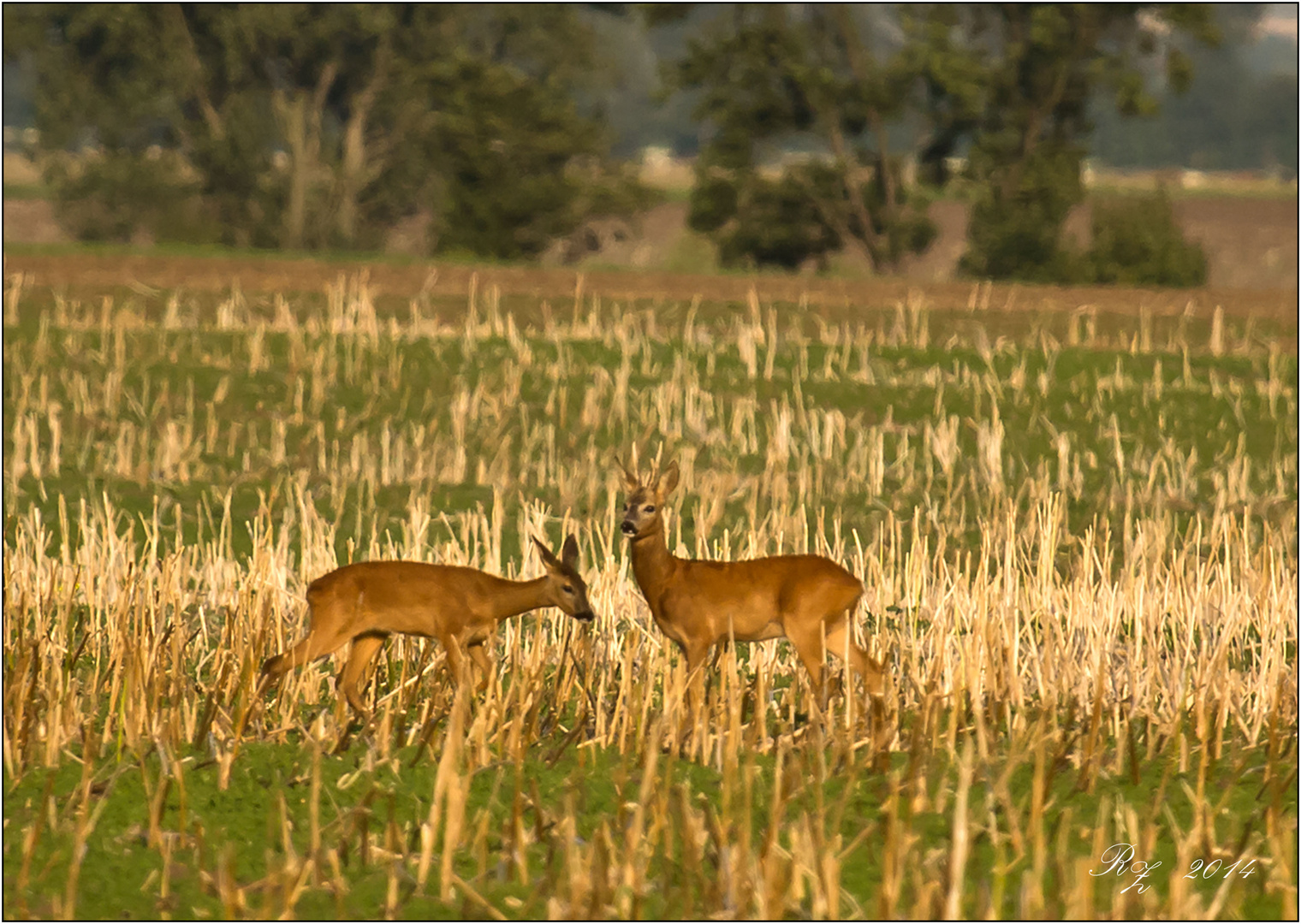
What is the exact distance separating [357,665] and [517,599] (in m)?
0.89

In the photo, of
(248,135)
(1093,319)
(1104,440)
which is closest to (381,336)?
(1104,440)

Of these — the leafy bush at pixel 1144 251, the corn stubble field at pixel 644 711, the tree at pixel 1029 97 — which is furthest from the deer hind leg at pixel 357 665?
the tree at pixel 1029 97

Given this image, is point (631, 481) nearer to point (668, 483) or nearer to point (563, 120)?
point (668, 483)

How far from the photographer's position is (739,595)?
6.94 metres

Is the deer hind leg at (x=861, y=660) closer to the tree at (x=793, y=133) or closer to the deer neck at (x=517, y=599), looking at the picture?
the deer neck at (x=517, y=599)

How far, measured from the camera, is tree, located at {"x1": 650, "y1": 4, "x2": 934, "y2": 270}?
156ft

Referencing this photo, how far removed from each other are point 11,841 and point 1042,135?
46.0m

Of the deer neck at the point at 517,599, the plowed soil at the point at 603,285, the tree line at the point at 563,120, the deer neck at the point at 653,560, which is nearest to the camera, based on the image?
the deer neck at the point at 517,599

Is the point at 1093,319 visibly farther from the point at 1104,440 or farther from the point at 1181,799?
the point at 1181,799

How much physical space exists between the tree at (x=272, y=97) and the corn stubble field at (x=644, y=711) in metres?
35.6

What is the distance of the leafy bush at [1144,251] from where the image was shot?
141ft

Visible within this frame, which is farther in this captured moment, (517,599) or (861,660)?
(861,660)
